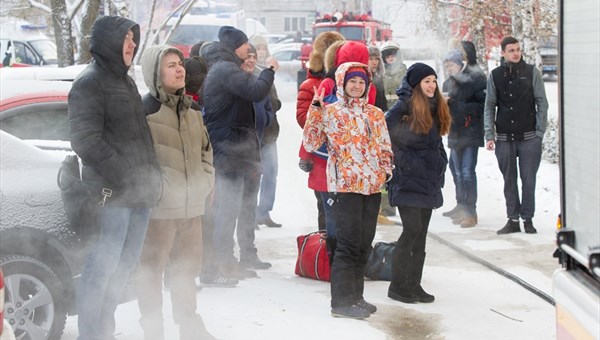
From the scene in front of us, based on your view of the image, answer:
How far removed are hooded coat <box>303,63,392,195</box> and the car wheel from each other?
6.47 feet

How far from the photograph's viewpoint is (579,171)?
12.1 feet

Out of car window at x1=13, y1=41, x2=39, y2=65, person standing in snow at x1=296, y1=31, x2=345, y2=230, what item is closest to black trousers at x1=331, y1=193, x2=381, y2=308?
person standing in snow at x1=296, y1=31, x2=345, y2=230

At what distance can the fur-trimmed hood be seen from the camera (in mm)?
8453

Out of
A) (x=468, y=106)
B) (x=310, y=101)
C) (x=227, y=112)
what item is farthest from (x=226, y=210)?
(x=468, y=106)

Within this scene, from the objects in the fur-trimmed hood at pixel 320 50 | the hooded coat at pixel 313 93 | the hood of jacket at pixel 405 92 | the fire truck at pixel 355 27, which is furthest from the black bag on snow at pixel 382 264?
the fire truck at pixel 355 27

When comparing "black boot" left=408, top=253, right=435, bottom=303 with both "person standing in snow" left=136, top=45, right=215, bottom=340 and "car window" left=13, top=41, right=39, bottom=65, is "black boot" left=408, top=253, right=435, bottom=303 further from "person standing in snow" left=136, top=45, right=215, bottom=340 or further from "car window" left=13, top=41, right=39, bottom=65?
"car window" left=13, top=41, right=39, bottom=65

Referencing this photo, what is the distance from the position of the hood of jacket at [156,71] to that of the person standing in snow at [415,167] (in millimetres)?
1884

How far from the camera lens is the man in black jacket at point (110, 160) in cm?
533

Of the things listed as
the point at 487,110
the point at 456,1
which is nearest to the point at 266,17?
the point at 456,1

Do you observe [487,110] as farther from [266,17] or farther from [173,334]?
[266,17]

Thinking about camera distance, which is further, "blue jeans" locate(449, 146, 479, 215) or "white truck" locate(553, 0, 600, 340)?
"blue jeans" locate(449, 146, 479, 215)

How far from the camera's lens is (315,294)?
751 centimetres

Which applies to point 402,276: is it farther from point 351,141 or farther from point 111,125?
point 111,125

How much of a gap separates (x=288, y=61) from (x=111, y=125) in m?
32.7
